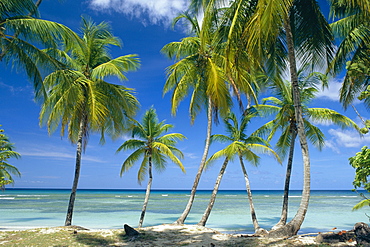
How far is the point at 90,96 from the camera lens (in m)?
11.4

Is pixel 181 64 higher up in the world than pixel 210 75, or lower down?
higher up

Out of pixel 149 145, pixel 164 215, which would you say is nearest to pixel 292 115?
pixel 149 145

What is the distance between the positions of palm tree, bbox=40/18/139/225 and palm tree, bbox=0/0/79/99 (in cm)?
244

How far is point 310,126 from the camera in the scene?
44.3ft

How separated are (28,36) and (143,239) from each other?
20.2 ft

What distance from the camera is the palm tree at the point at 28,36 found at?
23.5 feet

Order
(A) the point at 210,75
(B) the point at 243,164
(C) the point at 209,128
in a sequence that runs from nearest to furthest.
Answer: (A) the point at 210,75 → (C) the point at 209,128 → (B) the point at 243,164

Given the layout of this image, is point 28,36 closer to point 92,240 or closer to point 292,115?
point 92,240

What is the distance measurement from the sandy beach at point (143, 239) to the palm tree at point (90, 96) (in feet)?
8.56

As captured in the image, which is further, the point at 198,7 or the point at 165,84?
the point at 165,84

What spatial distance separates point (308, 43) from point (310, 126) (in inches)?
218

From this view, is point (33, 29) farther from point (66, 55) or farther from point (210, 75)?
point (210, 75)

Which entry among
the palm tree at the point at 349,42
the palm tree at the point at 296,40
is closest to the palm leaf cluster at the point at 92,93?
the palm tree at the point at 296,40

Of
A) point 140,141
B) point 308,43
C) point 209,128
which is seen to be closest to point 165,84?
point 209,128
